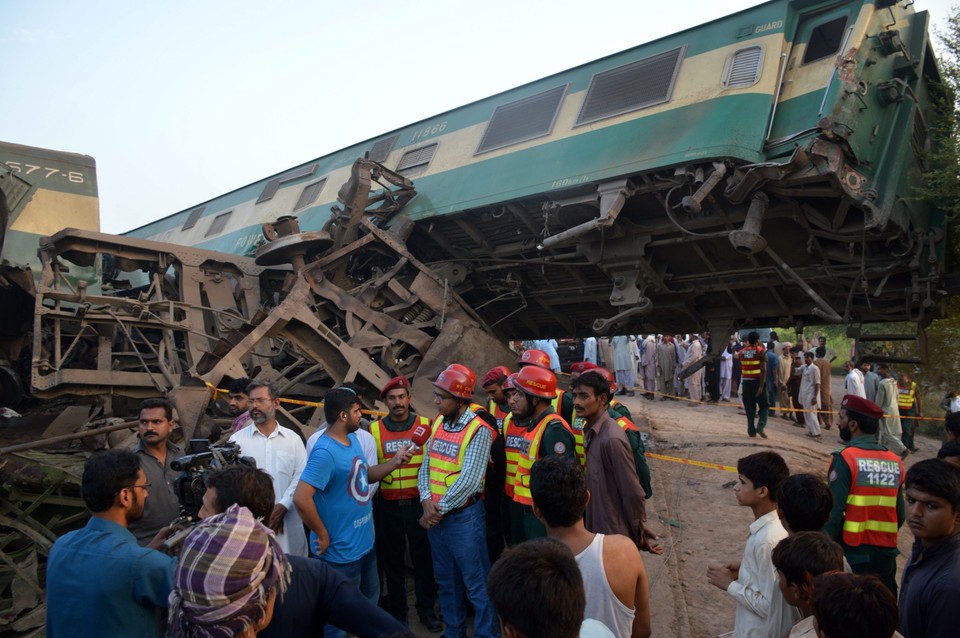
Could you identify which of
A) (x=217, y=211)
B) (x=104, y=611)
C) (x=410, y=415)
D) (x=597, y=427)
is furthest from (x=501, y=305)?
(x=217, y=211)

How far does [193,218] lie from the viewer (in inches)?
623

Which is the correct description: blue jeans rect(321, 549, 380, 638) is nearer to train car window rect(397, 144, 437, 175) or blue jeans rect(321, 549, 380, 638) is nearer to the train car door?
the train car door

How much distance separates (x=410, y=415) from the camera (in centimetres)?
452

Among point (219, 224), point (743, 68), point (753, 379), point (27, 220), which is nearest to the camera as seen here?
point (743, 68)

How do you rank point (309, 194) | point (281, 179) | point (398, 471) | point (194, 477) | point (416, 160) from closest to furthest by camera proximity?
point (194, 477)
point (398, 471)
point (416, 160)
point (309, 194)
point (281, 179)

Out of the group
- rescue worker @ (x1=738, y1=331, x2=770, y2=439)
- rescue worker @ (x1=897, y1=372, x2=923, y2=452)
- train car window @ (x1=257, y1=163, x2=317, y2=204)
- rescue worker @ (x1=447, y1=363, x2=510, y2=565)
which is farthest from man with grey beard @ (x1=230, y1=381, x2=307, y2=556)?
rescue worker @ (x1=897, y1=372, x2=923, y2=452)

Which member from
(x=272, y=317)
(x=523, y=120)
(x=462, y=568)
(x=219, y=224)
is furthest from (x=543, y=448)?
(x=219, y=224)

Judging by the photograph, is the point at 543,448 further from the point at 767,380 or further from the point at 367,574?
the point at 767,380

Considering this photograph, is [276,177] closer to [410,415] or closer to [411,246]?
[411,246]

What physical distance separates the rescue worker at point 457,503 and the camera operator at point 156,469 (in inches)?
56.5

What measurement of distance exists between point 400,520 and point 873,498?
2967 mm

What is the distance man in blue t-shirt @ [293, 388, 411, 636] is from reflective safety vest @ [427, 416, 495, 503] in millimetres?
258

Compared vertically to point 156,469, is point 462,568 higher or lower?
lower

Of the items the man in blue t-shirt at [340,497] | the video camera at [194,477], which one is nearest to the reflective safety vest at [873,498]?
the man in blue t-shirt at [340,497]
